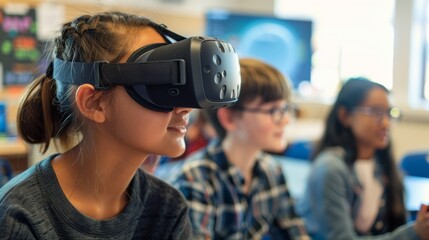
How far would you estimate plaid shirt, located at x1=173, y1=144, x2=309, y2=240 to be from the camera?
1832mm

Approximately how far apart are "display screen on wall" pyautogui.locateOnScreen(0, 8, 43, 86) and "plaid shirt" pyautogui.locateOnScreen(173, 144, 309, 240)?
7.57 ft

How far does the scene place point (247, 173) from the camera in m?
2.01

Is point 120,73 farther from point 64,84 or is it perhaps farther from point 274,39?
point 274,39

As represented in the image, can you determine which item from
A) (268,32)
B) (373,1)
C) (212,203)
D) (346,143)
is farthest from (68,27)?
(373,1)

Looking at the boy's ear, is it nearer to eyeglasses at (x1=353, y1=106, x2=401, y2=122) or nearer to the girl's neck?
the girl's neck

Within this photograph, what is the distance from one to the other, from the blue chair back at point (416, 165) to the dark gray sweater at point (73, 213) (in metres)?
2.04

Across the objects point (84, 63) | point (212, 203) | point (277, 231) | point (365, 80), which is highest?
point (84, 63)

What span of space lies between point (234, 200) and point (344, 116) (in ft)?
2.22

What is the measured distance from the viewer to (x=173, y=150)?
1122 mm

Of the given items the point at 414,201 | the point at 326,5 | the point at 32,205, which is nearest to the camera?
the point at 32,205

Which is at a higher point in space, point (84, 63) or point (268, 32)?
point (84, 63)

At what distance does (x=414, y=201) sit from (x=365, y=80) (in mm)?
500

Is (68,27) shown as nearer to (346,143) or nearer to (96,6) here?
(96,6)

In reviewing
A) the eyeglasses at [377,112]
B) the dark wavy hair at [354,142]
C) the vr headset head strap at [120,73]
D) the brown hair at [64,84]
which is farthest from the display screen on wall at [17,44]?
the vr headset head strap at [120,73]
